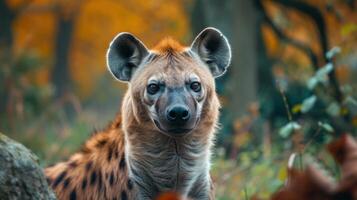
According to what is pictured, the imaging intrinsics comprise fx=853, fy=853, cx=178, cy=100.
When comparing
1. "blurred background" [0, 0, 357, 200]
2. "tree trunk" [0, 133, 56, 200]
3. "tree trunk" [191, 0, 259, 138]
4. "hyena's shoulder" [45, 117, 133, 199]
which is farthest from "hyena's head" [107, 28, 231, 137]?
"tree trunk" [191, 0, 259, 138]

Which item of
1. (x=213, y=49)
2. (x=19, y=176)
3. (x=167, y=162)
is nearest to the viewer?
(x=19, y=176)

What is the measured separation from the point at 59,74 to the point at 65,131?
28547mm

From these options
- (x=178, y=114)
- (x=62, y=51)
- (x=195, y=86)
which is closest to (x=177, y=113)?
(x=178, y=114)

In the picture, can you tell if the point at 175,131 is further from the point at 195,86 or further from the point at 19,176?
the point at 19,176

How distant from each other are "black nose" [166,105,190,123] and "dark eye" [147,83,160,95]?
0.35m

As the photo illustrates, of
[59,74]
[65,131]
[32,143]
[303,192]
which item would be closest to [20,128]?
[32,143]

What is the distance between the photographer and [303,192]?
1.84 meters

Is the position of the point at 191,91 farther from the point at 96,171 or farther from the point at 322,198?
the point at 322,198

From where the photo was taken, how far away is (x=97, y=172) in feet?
17.7

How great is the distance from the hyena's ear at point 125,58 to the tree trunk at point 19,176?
2287mm

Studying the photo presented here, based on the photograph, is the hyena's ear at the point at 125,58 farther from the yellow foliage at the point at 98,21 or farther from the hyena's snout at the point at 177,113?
the yellow foliage at the point at 98,21

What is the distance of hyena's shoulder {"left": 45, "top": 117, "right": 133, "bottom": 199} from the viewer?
516 cm

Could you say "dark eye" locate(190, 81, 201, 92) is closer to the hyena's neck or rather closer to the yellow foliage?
the hyena's neck

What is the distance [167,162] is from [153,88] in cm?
48
